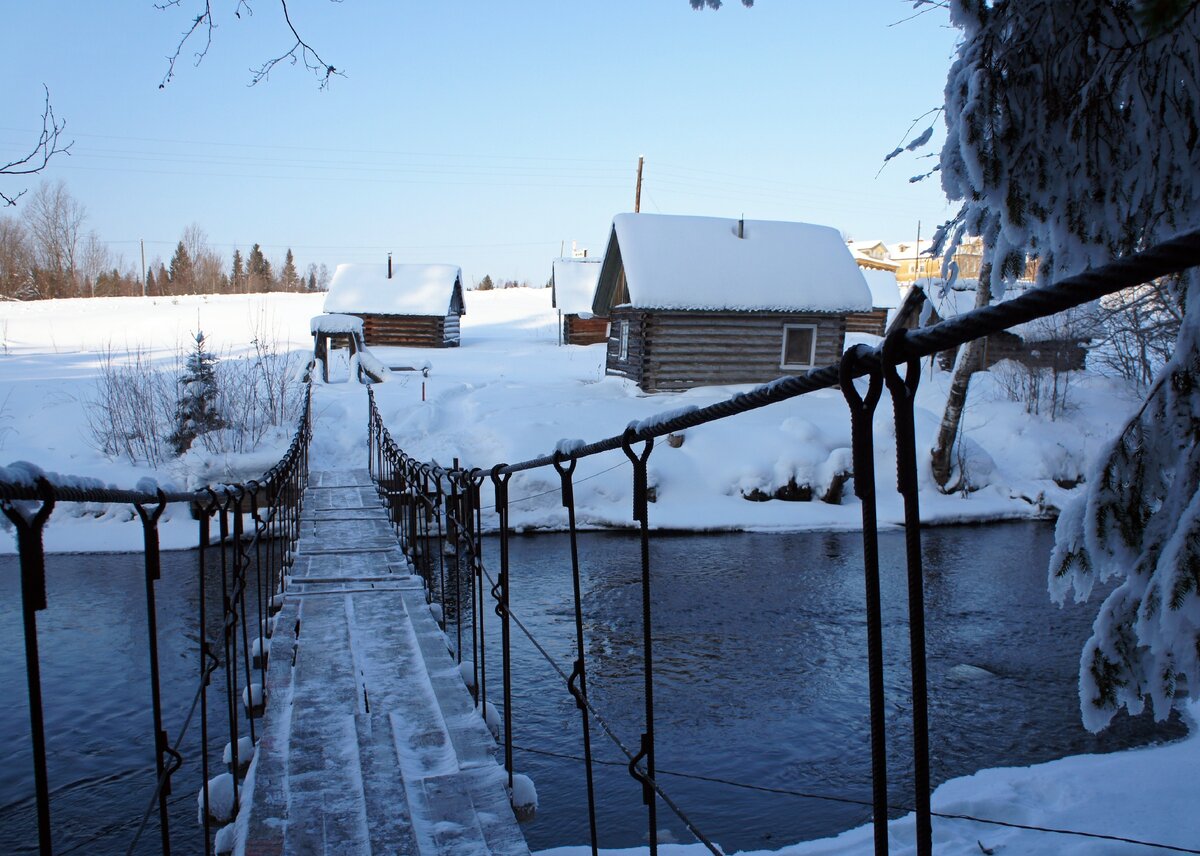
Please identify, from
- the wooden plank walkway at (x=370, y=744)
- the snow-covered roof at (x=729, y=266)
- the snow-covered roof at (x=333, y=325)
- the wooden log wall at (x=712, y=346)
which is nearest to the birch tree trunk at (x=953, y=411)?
the wooden log wall at (x=712, y=346)

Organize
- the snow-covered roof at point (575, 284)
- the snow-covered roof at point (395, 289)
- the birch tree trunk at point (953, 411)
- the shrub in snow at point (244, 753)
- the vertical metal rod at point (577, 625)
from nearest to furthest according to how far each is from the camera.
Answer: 1. the vertical metal rod at point (577, 625)
2. the shrub in snow at point (244, 753)
3. the birch tree trunk at point (953, 411)
4. the snow-covered roof at point (395, 289)
5. the snow-covered roof at point (575, 284)

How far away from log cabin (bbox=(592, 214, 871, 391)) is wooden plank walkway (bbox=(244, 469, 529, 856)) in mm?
13691

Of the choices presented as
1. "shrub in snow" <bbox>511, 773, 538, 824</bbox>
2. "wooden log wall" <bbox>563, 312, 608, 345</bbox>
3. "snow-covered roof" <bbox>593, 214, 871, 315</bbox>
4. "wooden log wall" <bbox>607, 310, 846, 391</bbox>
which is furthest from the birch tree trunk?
"wooden log wall" <bbox>563, 312, 608, 345</bbox>

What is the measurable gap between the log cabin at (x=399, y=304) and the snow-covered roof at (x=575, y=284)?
5002 mm

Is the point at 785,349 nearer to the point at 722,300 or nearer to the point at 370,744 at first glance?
the point at 722,300

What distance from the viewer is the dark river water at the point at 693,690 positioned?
210 inches

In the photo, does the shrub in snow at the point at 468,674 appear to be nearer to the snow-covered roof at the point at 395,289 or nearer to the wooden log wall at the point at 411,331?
the snow-covered roof at the point at 395,289

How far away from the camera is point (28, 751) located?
6.27m

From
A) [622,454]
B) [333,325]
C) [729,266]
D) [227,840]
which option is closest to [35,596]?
[227,840]

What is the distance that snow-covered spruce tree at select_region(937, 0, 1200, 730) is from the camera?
240cm

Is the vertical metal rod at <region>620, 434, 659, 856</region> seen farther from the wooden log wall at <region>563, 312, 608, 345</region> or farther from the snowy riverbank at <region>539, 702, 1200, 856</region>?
the wooden log wall at <region>563, 312, 608, 345</region>

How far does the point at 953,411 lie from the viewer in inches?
553

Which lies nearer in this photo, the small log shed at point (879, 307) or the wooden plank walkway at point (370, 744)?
the wooden plank walkway at point (370, 744)

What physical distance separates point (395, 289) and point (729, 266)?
1706 centimetres
